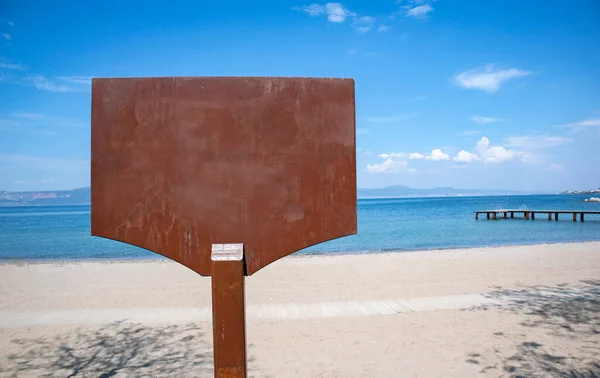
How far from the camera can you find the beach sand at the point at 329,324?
6281 mm

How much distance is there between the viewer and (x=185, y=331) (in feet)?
26.2

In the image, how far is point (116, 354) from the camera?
6.87m

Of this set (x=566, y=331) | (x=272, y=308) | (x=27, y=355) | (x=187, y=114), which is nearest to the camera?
(x=187, y=114)

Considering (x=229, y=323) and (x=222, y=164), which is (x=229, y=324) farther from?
(x=222, y=164)

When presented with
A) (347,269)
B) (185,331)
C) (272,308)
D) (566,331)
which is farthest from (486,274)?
(185,331)

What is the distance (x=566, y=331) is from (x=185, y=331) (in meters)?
6.90

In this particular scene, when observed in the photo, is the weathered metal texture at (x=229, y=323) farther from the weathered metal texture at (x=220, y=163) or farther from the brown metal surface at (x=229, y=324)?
the weathered metal texture at (x=220, y=163)

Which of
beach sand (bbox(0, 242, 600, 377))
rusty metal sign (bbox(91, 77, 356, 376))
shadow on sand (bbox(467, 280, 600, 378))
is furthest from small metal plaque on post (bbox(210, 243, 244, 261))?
shadow on sand (bbox(467, 280, 600, 378))

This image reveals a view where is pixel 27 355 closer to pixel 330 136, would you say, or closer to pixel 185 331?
pixel 185 331

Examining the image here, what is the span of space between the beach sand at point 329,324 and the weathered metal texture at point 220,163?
14.5 ft

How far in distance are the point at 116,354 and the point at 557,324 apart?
7813 mm

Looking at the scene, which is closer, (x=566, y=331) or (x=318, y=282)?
(x=566, y=331)

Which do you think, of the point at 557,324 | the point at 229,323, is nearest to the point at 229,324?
the point at 229,323

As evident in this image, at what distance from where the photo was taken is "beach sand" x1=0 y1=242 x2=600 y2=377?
628cm
